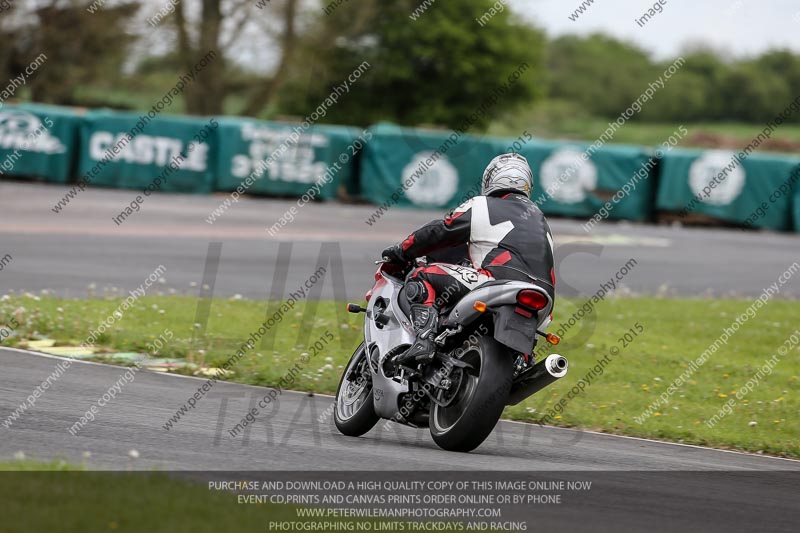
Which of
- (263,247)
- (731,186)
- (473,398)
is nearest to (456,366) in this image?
(473,398)

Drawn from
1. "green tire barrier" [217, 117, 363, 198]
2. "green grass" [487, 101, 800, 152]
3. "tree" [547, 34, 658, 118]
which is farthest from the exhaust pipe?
"tree" [547, 34, 658, 118]

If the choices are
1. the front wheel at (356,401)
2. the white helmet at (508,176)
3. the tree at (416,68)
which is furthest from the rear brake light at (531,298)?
the tree at (416,68)

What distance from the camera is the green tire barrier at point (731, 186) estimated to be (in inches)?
1244

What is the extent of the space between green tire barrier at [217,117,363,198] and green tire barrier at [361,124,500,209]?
25.6 inches

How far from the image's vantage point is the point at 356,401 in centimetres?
799

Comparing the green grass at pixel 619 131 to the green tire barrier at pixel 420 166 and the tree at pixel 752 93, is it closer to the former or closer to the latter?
the tree at pixel 752 93

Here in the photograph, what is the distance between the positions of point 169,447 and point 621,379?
18.1ft

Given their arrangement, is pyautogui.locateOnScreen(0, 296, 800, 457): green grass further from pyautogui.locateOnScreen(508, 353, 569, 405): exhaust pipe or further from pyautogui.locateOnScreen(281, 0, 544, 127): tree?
pyautogui.locateOnScreen(281, 0, 544, 127): tree

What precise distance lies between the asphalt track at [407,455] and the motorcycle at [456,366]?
0.18 meters

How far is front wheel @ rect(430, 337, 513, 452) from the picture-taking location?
6.95 metres

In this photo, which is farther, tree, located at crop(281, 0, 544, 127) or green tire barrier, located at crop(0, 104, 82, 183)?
tree, located at crop(281, 0, 544, 127)

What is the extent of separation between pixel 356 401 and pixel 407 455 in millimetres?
893
